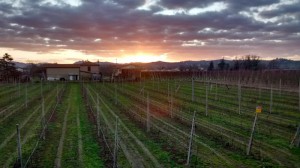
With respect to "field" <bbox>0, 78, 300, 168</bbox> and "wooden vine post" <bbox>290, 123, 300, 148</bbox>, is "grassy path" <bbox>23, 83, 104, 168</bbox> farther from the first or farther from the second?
"wooden vine post" <bbox>290, 123, 300, 148</bbox>

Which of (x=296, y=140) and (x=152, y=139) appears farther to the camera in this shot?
(x=152, y=139)

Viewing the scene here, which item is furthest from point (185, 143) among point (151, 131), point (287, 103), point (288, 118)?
point (287, 103)

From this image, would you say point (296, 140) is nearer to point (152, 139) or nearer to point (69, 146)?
point (152, 139)

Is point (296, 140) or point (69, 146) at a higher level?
point (296, 140)

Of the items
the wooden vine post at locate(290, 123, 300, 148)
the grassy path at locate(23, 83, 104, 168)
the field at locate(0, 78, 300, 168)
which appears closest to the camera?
the grassy path at locate(23, 83, 104, 168)

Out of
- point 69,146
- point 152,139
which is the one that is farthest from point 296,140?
point 69,146

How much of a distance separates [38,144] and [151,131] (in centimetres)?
581

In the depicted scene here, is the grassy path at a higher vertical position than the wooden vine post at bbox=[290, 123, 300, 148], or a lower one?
lower

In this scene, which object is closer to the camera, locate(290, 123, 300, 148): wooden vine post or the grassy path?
the grassy path

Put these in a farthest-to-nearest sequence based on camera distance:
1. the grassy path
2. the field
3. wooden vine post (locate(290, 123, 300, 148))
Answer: wooden vine post (locate(290, 123, 300, 148)) → the field → the grassy path

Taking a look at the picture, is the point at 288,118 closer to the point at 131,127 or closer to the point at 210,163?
the point at 131,127

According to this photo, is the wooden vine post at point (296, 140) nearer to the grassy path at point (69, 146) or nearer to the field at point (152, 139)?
the field at point (152, 139)

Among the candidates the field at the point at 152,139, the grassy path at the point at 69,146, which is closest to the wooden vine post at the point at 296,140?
the field at the point at 152,139

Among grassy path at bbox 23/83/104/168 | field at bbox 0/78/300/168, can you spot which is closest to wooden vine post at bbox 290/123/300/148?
Answer: field at bbox 0/78/300/168
